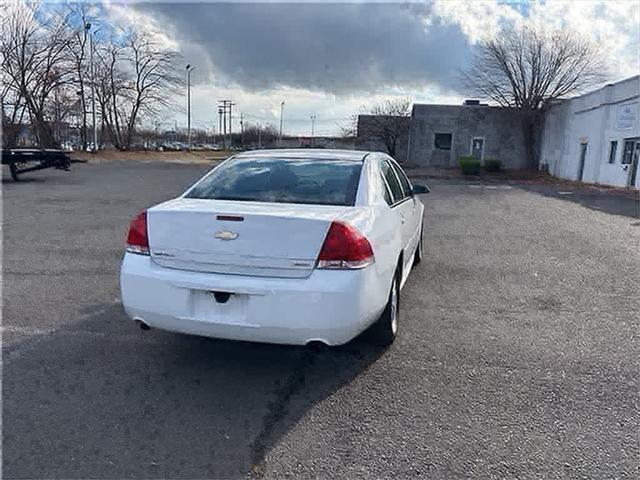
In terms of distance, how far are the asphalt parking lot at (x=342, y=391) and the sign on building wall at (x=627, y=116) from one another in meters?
18.2

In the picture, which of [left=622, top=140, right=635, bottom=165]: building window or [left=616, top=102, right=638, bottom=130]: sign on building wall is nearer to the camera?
[left=616, top=102, right=638, bottom=130]: sign on building wall

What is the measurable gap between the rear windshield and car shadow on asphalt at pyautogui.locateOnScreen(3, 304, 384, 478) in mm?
1185

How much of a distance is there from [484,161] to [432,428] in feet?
103

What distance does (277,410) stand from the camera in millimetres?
2805

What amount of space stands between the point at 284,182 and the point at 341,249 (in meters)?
1.11

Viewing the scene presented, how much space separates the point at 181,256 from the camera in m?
2.99

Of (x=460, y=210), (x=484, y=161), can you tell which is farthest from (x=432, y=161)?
(x=460, y=210)

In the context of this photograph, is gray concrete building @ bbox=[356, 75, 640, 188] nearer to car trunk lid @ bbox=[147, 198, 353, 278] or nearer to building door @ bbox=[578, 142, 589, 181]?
building door @ bbox=[578, 142, 589, 181]

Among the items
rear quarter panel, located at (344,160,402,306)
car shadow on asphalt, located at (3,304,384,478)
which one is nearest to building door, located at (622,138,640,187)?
rear quarter panel, located at (344,160,402,306)

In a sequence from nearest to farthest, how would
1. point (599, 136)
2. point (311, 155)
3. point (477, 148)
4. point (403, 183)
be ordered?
point (311, 155)
point (403, 183)
point (599, 136)
point (477, 148)

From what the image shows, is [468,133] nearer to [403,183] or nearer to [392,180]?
[403,183]

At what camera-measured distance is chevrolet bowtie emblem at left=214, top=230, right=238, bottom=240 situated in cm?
292

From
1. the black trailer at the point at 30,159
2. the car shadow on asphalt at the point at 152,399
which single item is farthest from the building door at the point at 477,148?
the car shadow on asphalt at the point at 152,399

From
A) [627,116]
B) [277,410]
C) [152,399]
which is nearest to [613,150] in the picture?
[627,116]
